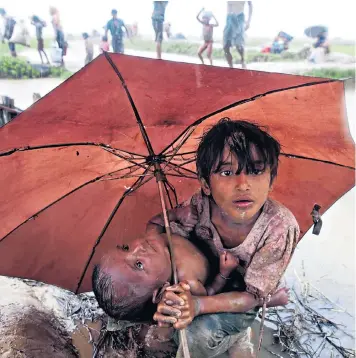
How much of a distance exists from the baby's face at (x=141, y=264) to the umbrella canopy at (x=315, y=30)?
17.3 ft

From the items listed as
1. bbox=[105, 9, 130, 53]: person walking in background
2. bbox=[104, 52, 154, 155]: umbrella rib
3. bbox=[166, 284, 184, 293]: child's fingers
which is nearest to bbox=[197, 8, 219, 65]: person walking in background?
bbox=[105, 9, 130, 53]: person walking in background

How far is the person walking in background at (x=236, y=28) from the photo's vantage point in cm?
587

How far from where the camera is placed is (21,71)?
6.98 metres

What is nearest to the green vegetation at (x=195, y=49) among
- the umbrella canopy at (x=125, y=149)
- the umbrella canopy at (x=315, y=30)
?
the umbrella canopy at (x=315, y=30)

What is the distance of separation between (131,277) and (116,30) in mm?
5247

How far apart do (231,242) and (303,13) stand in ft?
15.6

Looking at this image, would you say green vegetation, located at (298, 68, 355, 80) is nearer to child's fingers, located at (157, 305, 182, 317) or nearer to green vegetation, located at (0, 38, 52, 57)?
green vegetation, located at (0, 38, 52, 57)

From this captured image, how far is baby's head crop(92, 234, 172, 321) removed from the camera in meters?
1.50

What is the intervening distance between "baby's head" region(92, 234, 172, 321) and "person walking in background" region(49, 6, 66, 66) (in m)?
5.23

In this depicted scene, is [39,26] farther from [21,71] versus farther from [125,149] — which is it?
[125,149]

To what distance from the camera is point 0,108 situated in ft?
10.5

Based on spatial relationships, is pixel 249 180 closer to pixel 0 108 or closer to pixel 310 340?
pixel 310 340

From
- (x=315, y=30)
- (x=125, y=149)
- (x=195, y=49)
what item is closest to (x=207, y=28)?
(x=195, y=49)

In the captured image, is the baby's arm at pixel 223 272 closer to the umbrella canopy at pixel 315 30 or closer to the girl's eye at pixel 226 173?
the girl's eye at pixel 226 173
